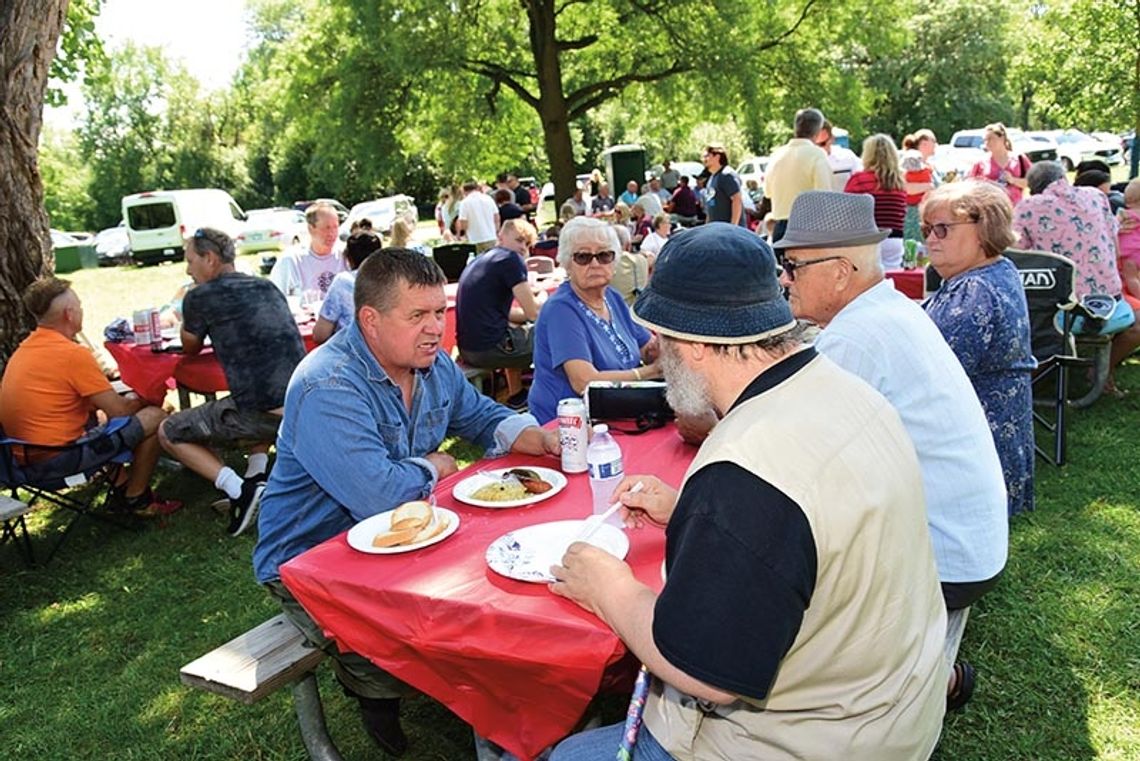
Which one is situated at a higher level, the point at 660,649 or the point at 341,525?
the point at 660,649

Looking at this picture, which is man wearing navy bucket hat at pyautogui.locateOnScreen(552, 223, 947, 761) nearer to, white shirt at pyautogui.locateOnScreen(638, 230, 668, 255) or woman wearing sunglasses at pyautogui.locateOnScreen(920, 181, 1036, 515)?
woman wearing sunglasses at pyautogui.locateOnScreen(920, 181, 1036, 515)

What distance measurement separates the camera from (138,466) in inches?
215

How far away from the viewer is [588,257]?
13.0ft

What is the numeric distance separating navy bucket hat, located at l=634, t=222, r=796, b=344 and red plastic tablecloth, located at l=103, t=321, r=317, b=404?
4.35 m

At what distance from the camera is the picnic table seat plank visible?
244 cm

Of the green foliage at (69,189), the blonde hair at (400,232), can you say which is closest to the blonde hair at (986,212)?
the blonde hair at (400,232)

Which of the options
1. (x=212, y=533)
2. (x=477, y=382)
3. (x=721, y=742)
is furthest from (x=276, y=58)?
(x=721, y=742)

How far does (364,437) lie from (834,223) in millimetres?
1717

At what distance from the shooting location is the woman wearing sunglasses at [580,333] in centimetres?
385

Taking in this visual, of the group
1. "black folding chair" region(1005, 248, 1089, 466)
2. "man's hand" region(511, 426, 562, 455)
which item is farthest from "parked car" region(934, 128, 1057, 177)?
"man's hand" region(511, 426, 562, 455)

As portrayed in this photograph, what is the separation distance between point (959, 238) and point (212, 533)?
4.45 meters

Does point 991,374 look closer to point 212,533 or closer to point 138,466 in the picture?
point 212,533

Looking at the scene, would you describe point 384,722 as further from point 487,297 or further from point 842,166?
point 842,166

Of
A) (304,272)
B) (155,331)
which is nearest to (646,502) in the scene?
(155,331)
